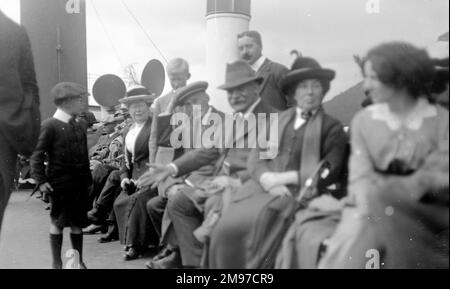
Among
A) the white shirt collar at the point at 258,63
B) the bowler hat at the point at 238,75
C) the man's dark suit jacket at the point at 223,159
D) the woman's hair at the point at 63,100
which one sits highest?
the white shirt collar at the point at 258,63

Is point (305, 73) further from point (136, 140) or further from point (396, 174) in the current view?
point (136, 140)

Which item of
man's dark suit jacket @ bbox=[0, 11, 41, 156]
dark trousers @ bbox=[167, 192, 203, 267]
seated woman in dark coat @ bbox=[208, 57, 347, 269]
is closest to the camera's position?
seated woman in dark coat @ bbox=[208, 57, 347, 269]

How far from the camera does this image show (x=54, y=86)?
3686mm

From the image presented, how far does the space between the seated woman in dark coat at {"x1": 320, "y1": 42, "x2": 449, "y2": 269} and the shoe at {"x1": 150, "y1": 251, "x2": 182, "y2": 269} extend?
1.05 m

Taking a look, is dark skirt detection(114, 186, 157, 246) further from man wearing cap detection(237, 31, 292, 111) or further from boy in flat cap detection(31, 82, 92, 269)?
man wearing cap detection(237, 31, 292, 111)

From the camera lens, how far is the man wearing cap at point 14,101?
123 inches

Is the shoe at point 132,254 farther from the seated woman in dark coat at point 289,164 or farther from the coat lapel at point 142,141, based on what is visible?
the seated woman in dark coat at point 289,164

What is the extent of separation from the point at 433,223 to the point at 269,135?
856 millimetres

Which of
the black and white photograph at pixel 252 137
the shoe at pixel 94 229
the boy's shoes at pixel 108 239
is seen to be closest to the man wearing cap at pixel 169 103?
the black and white photograph at pixel 252 137

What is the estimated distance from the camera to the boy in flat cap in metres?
3.49

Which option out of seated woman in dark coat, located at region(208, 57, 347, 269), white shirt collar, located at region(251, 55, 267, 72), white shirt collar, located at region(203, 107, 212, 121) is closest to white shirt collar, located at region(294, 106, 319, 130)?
seated woman in dark coat, located at region(208, 57, 347, 269)

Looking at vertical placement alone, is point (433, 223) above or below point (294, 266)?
above

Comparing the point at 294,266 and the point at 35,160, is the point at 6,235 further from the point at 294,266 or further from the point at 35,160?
the point at 294,266
